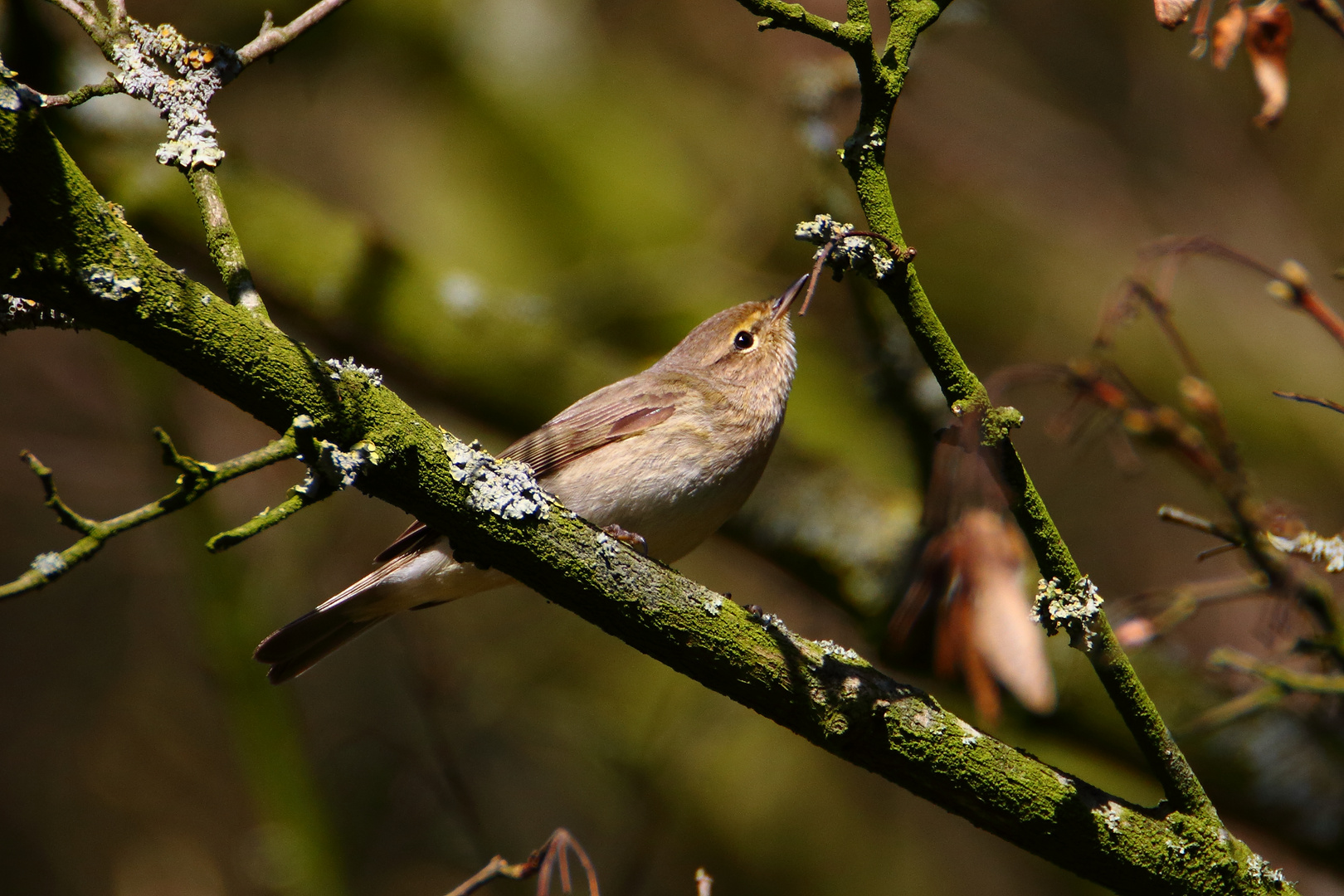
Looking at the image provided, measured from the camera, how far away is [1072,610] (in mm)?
2016

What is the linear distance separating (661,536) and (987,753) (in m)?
1.40

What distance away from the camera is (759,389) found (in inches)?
154

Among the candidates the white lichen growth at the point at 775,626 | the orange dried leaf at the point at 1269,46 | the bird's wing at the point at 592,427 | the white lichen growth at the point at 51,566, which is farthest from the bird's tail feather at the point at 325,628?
the orange dried leaf at the point at 1269,46

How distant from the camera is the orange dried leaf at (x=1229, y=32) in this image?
2156 millimetres

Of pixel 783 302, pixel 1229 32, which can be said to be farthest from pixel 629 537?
pixel 1229 32

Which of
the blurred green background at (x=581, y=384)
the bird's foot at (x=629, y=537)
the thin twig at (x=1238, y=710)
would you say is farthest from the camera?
the blurred green background at (x=581, y=384)

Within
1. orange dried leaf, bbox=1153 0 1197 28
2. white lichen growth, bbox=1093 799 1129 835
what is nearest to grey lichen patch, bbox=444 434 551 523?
white lichen growth, bbox=1093 799 1129 835

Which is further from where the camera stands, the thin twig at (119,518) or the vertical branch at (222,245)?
the vertical branch at (222,245)

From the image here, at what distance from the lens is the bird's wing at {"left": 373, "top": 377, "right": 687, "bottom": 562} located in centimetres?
371

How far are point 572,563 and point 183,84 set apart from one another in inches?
48.2

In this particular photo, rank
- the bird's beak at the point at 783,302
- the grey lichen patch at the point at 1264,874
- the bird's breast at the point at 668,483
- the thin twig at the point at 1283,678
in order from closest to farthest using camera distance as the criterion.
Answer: the grey lichen patch at the point at 1264,874
the thin twig at the point at 1283,678
the bird's breast at the point at 668,483
the bird's beak at the point at 783,302

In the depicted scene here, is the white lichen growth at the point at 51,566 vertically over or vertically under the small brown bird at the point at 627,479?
under

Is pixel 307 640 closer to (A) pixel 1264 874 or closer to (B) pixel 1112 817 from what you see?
(B) pixel 1112 817

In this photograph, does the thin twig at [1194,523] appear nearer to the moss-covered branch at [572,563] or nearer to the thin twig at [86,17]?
the moss-covered branch at [572,563]
